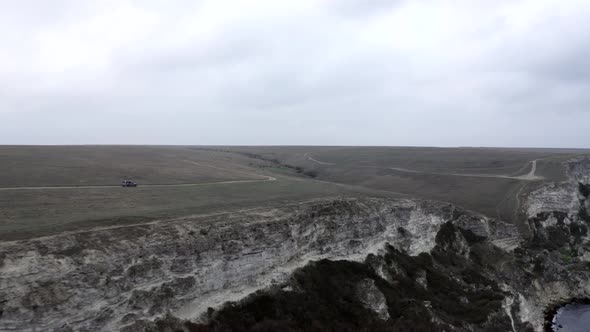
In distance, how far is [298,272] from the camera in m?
33.9

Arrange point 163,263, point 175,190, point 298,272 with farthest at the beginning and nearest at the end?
point 175,190, point 298,272, point 163,263

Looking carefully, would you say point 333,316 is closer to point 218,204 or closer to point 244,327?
point 244,327

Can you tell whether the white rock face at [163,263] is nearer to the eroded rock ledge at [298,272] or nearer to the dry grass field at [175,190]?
the eroded rock ledge at [298,272]

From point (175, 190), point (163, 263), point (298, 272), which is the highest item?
point (175, 190)

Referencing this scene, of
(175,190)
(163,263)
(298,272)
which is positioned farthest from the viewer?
(175,190)

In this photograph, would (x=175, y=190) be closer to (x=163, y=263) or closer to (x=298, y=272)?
(x=298, y=272)

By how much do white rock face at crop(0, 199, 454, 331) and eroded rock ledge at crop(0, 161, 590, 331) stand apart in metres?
0.07

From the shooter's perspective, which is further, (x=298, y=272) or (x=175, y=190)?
(x=175, y=190)

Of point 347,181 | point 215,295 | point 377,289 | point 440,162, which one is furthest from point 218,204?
point 440,162

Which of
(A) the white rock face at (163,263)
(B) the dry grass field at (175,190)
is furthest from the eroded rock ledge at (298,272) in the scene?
(B) the dry grass field at (175,190)

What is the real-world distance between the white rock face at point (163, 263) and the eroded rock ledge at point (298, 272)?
2.9 inches

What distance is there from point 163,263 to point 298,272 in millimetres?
12414

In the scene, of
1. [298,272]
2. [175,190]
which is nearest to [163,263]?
[298,272]

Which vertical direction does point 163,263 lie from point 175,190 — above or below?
below
